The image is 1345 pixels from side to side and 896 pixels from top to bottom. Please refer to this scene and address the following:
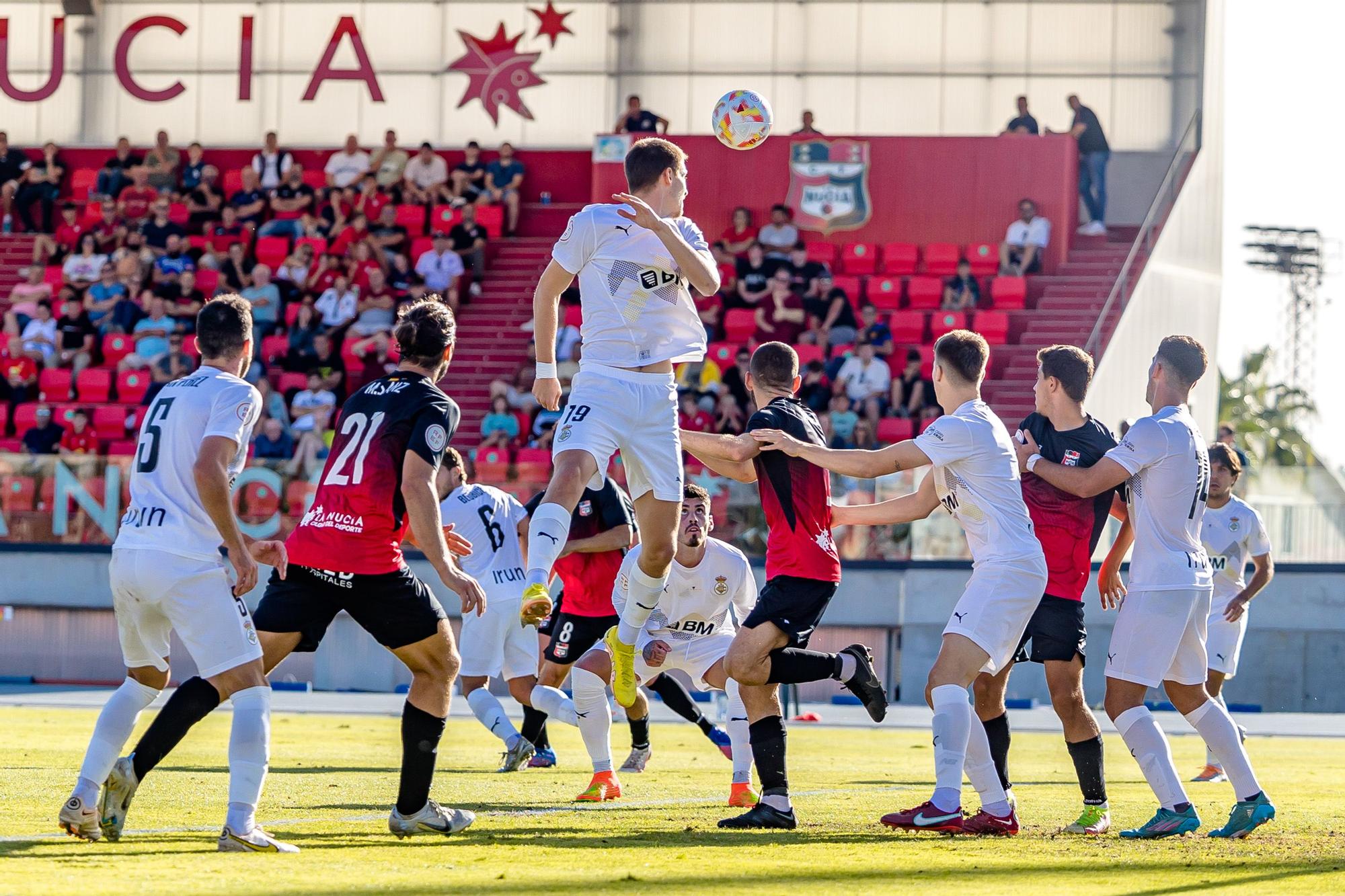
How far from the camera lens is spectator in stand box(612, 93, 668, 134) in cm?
2936

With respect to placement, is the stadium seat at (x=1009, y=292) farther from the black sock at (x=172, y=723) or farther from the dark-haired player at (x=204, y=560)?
the black sock at (x=172, y=723)

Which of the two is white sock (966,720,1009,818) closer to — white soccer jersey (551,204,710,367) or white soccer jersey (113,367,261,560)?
white soccer jersey (551,204,710,367)

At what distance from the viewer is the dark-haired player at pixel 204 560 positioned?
704 cm

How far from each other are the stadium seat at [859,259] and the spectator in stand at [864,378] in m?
4.05

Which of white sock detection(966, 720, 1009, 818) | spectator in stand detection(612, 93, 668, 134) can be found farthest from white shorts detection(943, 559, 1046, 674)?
spectator in stand detection(612, 93, 668, 134)

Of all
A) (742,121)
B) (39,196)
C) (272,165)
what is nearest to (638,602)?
(742,121)

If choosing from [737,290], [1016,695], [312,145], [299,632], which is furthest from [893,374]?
[299,632]

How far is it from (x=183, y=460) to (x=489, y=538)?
606cm

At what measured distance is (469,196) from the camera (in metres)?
30.7

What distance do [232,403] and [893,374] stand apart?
60.0ft

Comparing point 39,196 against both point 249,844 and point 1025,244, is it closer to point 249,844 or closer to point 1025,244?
point 1025,244

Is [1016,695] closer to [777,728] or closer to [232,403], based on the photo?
[777,728]

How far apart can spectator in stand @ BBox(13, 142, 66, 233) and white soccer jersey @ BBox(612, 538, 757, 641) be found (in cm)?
2397

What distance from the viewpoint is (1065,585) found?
906cm
